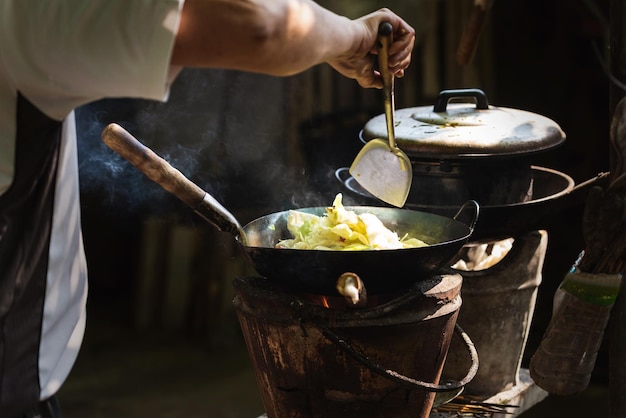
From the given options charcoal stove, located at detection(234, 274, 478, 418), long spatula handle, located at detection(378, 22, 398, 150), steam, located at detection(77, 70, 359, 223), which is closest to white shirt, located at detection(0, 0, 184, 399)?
long spatula handle, located at detection(378, 22, 398, 150)

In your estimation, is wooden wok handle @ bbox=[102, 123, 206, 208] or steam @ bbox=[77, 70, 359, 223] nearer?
wooden wok handle @ bbox=[102, 123, 206, 208]

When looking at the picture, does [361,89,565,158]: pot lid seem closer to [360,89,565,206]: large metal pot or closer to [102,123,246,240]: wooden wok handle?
[360,89,565,206]: large metal pot

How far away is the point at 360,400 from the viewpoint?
9.87 feet

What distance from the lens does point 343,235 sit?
3.07 m

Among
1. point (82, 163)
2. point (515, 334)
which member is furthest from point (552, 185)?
point (82, 163)

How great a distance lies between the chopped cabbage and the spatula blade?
311mm

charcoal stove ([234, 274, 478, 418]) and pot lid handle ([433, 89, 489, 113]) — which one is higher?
pot lid handle ([433, 89, 489, 113])

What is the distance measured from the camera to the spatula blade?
3.51 m

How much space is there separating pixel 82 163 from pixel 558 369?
2.82m

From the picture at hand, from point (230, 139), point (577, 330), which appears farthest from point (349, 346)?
point (230, 139)

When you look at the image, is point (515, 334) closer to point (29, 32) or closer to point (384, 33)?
point (384, 33)

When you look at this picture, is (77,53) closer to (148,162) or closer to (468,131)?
(148,162)

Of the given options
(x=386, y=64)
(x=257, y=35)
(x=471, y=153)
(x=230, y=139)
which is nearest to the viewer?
(x=257, y=35)

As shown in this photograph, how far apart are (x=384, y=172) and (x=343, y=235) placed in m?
0.58
